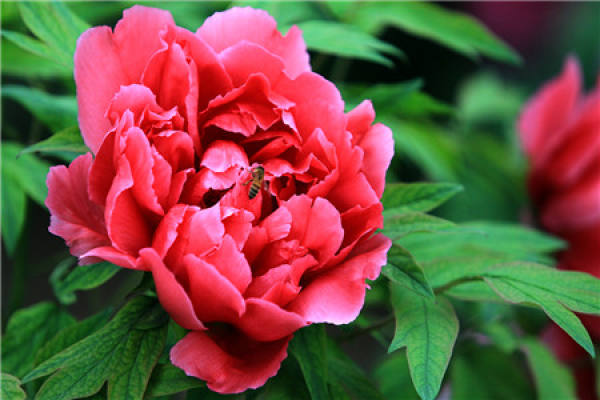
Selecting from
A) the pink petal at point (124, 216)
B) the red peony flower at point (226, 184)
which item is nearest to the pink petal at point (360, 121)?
the red peony flower at point (226, 184)

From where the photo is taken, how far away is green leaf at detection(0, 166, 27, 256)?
0.40 m

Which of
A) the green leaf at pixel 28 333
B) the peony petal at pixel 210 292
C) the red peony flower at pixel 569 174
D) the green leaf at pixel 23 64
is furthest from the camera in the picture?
the red peony flower at pixel 569 174

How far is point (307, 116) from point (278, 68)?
3cm

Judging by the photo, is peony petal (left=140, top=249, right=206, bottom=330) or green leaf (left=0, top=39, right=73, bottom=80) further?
green leaf (left=0, top=39, right=73, bottom=80)

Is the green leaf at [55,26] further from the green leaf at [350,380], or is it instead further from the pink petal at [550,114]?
the pink petal at [550,114]

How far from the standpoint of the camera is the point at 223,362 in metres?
0.27

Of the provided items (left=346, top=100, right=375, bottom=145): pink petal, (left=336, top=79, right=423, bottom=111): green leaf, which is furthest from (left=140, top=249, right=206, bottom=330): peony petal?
(left=336, top=79, right=423, bottom=111): green leaf

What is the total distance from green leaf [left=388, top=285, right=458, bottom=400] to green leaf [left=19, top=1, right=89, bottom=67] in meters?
0.21

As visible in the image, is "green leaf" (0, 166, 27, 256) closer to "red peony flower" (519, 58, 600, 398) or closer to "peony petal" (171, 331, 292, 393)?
"peony petal" (171, 331, 292, 393)

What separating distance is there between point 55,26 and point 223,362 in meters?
0.21

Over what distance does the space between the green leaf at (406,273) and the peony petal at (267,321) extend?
0.05m

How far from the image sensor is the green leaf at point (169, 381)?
11.3 inches

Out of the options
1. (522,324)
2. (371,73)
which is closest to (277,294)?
(522,324)

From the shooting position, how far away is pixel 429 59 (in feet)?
4.66
